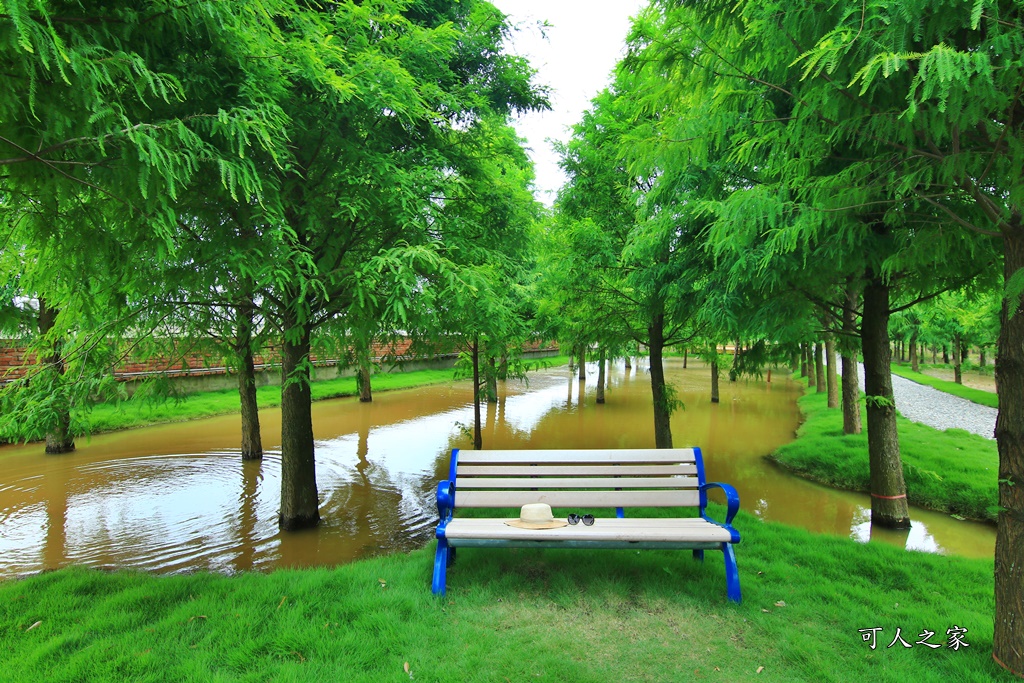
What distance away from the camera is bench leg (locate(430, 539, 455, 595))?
3.67m

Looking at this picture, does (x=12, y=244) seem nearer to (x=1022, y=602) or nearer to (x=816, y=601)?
(x=816, y=601)

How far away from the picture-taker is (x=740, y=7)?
3221 mm

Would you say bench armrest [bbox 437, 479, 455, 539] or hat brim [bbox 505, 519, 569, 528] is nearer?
hat brim [bbox 505, 519, 569, 528]

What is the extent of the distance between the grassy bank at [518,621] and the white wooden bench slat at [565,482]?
57 centimetres

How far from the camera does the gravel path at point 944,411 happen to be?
46.0ft

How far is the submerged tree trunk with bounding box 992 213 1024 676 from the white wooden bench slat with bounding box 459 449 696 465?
6.65ft

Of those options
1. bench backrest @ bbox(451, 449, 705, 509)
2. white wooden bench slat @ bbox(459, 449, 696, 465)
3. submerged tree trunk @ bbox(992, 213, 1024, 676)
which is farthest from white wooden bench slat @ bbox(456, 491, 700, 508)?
submerged tree trunk @ bbox(992, 213, 1024, 676)

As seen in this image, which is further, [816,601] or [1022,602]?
[816,601]

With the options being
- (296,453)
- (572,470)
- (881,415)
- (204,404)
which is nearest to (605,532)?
(572,470)

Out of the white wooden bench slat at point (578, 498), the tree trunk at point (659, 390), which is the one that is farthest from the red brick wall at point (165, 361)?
the tree trunk at point (659, 390)

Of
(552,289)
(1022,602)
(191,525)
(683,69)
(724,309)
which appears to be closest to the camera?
(1022,602)

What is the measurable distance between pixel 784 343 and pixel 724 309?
2236 mm

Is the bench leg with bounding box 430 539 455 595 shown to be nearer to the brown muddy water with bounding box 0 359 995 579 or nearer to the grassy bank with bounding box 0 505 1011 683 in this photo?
the grassy bank with bounding box 0 505 1011 683

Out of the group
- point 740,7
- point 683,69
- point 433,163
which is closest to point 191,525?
point 433,163
